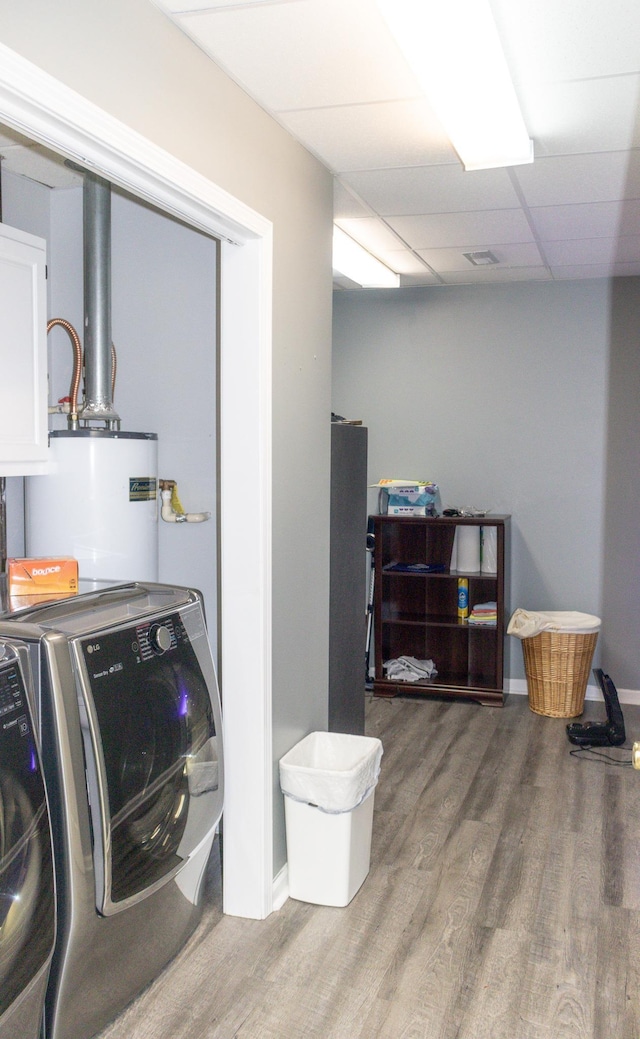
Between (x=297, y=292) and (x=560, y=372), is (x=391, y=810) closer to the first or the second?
(x=297, y=292)

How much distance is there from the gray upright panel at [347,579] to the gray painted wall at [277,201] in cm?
19

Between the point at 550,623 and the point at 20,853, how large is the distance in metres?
3.38

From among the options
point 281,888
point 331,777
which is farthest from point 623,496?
point 281,888

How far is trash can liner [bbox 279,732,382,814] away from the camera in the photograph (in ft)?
8.35

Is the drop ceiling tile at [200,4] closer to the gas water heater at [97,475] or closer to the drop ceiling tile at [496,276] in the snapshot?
the gas water heater at [97,475]

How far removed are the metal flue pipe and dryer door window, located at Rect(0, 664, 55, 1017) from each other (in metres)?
1.43

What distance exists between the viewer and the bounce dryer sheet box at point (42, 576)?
8.10 ft

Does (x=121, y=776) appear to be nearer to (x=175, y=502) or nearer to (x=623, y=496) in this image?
(x=175, y=502)

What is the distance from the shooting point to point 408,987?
222 centimetres

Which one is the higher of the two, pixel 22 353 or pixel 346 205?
pixel 346 205

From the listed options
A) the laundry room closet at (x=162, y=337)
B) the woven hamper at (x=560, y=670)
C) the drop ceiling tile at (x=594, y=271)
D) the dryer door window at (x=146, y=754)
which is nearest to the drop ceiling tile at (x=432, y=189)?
the laundry room closet at (x=162, y=337)

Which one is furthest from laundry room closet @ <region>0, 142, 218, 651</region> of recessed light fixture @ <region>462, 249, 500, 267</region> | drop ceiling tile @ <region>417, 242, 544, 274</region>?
recessed light fixture @ <region>462, 249, 500, 267</region>

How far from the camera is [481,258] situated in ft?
14.1

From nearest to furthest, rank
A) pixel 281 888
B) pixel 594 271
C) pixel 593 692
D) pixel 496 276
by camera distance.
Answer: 1. pixel 281 888
2. pixel 594 271
3. pixel 496 276
4. pixel 593 692
